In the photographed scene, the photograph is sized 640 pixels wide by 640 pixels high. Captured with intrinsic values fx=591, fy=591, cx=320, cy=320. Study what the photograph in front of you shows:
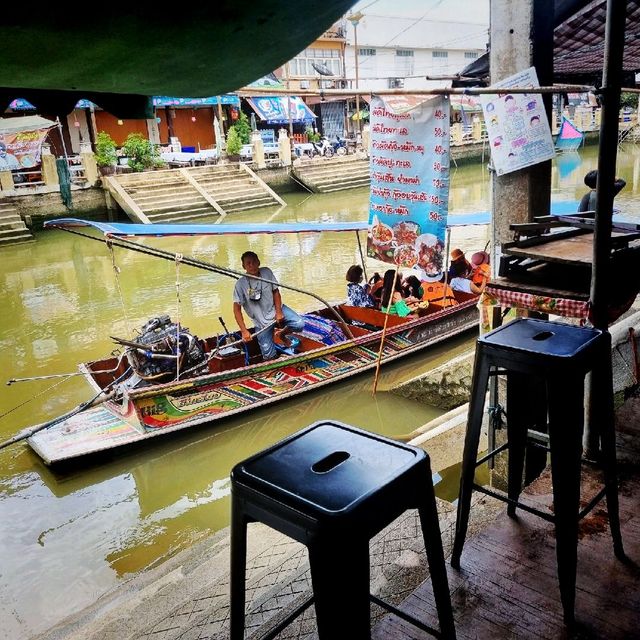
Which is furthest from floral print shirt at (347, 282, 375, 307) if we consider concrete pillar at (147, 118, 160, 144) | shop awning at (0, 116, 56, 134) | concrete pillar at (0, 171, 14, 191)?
concrete pillar at (147, 118, 160, 144)

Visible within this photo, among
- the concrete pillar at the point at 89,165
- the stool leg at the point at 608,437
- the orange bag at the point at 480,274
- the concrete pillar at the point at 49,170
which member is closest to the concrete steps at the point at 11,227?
the concrete pillar at the point at 49,170

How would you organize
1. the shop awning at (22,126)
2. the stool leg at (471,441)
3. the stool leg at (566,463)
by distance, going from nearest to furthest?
1. the stool leg at (566,463)
2. the stool leg at (471,441)
3. the shop awning at (22,126)

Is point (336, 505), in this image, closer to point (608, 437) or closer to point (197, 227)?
point (608, 437)

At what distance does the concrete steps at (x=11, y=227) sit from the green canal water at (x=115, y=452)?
114 inches

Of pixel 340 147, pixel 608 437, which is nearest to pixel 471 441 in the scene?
pixel 608 437

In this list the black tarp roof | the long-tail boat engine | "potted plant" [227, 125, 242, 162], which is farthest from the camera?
"potted plant" [227, 125, 242, 162]

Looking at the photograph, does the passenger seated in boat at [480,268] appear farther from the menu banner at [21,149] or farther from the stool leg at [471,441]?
the menu banner at [21,149]

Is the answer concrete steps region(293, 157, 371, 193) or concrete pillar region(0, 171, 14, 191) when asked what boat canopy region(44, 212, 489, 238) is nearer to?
concrete pillar region(0, 171, 14, 191)

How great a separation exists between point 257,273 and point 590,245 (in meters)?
4.48

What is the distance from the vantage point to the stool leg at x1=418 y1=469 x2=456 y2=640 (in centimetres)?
179

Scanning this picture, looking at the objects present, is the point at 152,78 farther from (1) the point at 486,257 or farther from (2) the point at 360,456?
(1) the point at 486,257

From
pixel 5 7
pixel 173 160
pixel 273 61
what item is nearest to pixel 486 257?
pixel 273 61

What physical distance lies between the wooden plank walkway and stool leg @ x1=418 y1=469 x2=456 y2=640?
0.33m

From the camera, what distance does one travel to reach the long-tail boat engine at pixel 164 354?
6.30 meters
